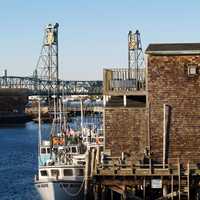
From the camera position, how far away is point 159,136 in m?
44.5

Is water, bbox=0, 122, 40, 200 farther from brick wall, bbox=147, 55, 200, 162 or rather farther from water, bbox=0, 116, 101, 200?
brick wall, bbox=147, 55, 200, 162

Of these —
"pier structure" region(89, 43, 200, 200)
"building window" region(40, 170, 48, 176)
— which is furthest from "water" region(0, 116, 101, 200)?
"pier structure" region(89, 43, 200, 200)

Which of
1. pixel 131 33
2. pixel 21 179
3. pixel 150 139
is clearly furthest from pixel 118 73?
pixel 131 33

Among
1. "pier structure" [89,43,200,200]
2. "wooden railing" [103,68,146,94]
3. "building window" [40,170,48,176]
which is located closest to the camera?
"pier structure" [89,43,200,200]

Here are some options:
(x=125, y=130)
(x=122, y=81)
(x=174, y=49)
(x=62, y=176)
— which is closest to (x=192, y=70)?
(x=174, y=49)

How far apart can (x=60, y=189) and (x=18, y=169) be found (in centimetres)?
3025

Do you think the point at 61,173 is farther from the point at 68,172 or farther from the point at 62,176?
the point at 68,172

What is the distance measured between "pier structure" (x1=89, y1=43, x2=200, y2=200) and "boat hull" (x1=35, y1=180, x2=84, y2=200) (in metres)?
4.91

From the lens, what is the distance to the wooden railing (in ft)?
165

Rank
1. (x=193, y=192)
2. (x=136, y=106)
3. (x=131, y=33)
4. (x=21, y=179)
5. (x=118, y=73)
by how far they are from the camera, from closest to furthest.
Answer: (x=193, y=192), (x=136, y=106), (x=118, y=73), (x=21, y=179), (x=131, y=33)

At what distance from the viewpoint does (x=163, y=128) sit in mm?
44344

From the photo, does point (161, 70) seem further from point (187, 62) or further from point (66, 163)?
point (66, 163)

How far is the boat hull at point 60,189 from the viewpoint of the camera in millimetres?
51219

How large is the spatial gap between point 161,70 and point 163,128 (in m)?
3.00
